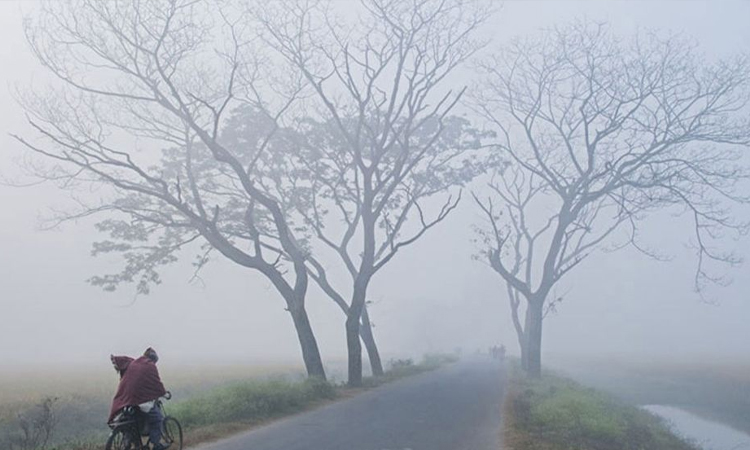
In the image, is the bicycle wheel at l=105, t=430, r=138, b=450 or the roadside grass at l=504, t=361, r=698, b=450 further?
the roadside grass at l=504, t=361, r=698, b=450

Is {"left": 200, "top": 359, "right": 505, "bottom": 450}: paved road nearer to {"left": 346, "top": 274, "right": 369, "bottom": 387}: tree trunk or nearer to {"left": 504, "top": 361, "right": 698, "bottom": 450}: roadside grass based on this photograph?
{"left": 504, "top": 361, "right": 698, "bottom": 450}: roadside grass

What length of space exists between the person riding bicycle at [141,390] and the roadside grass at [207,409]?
80.5 inches

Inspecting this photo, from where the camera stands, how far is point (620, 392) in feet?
116

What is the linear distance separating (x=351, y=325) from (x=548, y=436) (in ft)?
41.2

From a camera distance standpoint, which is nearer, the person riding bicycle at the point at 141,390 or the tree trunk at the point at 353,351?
the person riding bicycle at the point at 141,390

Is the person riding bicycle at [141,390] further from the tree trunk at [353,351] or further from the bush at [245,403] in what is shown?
the tree trunk at [353,351]

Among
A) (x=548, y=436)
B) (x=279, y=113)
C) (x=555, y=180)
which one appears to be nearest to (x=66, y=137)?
(x=279, y=113)

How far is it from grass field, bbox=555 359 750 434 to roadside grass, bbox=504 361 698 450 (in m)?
5.12

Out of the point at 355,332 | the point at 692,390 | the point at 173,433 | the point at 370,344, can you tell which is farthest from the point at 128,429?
the point at 692,390

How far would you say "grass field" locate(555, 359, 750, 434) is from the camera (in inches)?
1031

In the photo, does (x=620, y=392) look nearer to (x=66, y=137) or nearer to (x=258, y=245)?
(x=258, y=245)

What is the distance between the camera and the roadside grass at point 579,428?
14.4m

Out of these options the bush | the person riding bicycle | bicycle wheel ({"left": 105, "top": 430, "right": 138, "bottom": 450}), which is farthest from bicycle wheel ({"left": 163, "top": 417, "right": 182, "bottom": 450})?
the bush

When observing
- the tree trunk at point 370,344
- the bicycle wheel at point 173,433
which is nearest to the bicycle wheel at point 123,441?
the bicycle wheel at point 173,433
